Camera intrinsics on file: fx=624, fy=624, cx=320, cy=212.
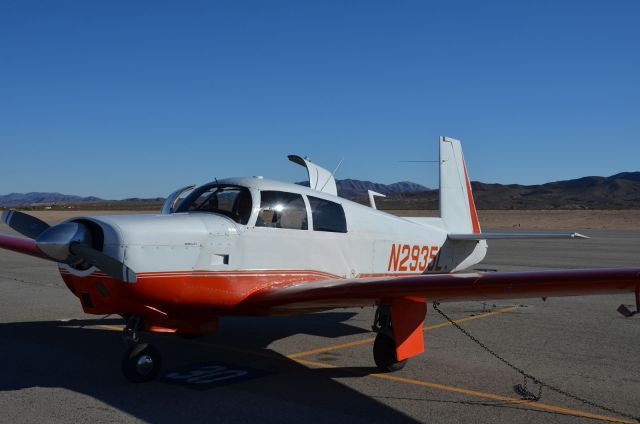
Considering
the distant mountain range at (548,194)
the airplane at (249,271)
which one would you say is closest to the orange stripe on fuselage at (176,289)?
the airplane at (249,271)

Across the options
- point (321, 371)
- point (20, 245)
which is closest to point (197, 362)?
point (321, 371)

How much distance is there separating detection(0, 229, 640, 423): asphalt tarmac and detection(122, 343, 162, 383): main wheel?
0.32 feet

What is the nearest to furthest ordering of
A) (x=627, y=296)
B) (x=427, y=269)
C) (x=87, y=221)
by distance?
(x=87, y=221) < (x=427, y=269) < (x=627, y=296)

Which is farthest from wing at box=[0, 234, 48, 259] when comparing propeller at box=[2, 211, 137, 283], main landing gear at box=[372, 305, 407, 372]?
main landing gear at box=[372, 305, 407, 372]

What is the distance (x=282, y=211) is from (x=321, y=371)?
1.89m

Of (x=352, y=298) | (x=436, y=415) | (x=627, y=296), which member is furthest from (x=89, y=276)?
(x=627, y=296)

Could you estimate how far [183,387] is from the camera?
6.18m

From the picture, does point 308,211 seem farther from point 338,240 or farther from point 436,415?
point 436,415

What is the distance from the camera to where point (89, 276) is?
617 centimetres

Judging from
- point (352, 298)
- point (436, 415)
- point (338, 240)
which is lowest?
point (436, 415)

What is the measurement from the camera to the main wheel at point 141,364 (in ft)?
20.5

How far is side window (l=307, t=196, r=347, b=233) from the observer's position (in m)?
7.74

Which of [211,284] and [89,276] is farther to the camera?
[211,284]

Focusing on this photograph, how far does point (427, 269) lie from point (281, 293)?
139 inches
